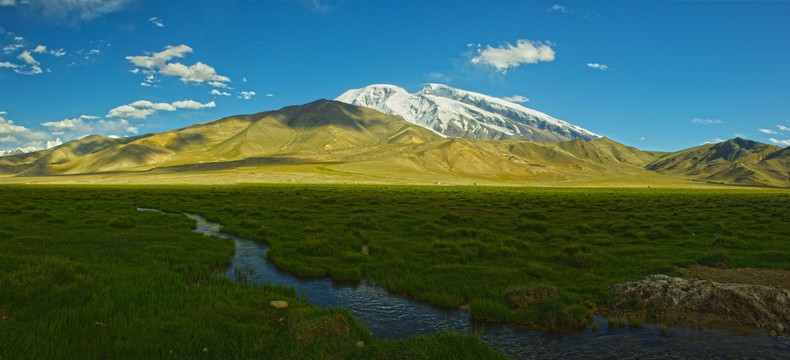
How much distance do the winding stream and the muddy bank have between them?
654 mm

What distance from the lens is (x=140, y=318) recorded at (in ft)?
35.1

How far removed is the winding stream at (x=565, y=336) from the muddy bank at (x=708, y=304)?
654 mm

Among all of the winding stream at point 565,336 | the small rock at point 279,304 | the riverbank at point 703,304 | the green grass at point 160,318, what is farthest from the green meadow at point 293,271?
the riverbank at point 703,304

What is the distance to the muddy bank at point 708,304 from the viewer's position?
11.7 m

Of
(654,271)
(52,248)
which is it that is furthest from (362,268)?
(52,248)

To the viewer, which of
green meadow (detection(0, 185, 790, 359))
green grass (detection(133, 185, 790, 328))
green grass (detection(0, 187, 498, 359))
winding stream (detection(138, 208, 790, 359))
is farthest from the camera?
green grass (detection(133, 185, 790, 328))

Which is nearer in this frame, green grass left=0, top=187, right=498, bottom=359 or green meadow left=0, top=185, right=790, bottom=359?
green grass left=0, top=187, right=498, bottom=359

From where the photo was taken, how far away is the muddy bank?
11672mm

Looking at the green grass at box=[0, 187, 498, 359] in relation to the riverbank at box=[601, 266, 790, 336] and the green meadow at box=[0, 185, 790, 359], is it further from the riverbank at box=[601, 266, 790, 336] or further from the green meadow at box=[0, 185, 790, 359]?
the riverbank at box=[601, 266, 790, 336]

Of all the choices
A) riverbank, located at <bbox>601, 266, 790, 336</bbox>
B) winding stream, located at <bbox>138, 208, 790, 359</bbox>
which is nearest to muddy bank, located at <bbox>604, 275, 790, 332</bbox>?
riverbank, located at <bbox>601, 266, 790, 336</bbox>

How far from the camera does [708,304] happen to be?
12.4 m

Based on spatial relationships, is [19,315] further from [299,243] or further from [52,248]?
[299,243]

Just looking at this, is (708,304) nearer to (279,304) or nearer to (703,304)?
(703,304)

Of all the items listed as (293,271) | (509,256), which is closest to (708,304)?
(509,256)
